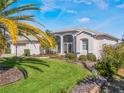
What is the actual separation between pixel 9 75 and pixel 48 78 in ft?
8.61

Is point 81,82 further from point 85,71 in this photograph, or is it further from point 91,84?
point 85,71

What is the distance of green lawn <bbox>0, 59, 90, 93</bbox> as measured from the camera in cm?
1518

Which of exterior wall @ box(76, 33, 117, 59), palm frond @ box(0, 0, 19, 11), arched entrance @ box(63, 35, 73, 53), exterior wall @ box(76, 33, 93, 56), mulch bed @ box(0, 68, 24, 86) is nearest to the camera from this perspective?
mulch bed @ box(0, 68, 24, 86)

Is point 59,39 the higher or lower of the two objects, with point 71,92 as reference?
higher

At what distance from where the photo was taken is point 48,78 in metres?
18.0

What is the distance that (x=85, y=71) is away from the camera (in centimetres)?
2116

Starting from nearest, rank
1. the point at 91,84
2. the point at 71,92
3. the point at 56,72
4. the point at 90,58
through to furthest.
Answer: the point at 71,92
the point at 91,84
the point at 56,72
the point at 90,58

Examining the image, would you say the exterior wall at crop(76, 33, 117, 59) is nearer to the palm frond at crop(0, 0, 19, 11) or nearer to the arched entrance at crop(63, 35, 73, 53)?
the arched entrance at crop(63, 35, 73, 53)

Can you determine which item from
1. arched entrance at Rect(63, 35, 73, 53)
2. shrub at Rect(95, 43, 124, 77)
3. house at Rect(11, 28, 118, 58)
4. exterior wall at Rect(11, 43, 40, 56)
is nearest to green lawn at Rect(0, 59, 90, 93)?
shrub at Rect(95, 43, 124, 77)

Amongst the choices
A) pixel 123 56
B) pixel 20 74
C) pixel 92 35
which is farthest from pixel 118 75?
pixel 92 35

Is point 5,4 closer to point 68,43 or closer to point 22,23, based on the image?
point 22,23

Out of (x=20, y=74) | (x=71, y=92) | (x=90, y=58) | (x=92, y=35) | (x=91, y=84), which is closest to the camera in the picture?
(x=71, y=92)

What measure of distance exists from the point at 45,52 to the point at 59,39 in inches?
134

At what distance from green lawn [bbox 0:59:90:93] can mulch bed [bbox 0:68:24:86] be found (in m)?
0.62
